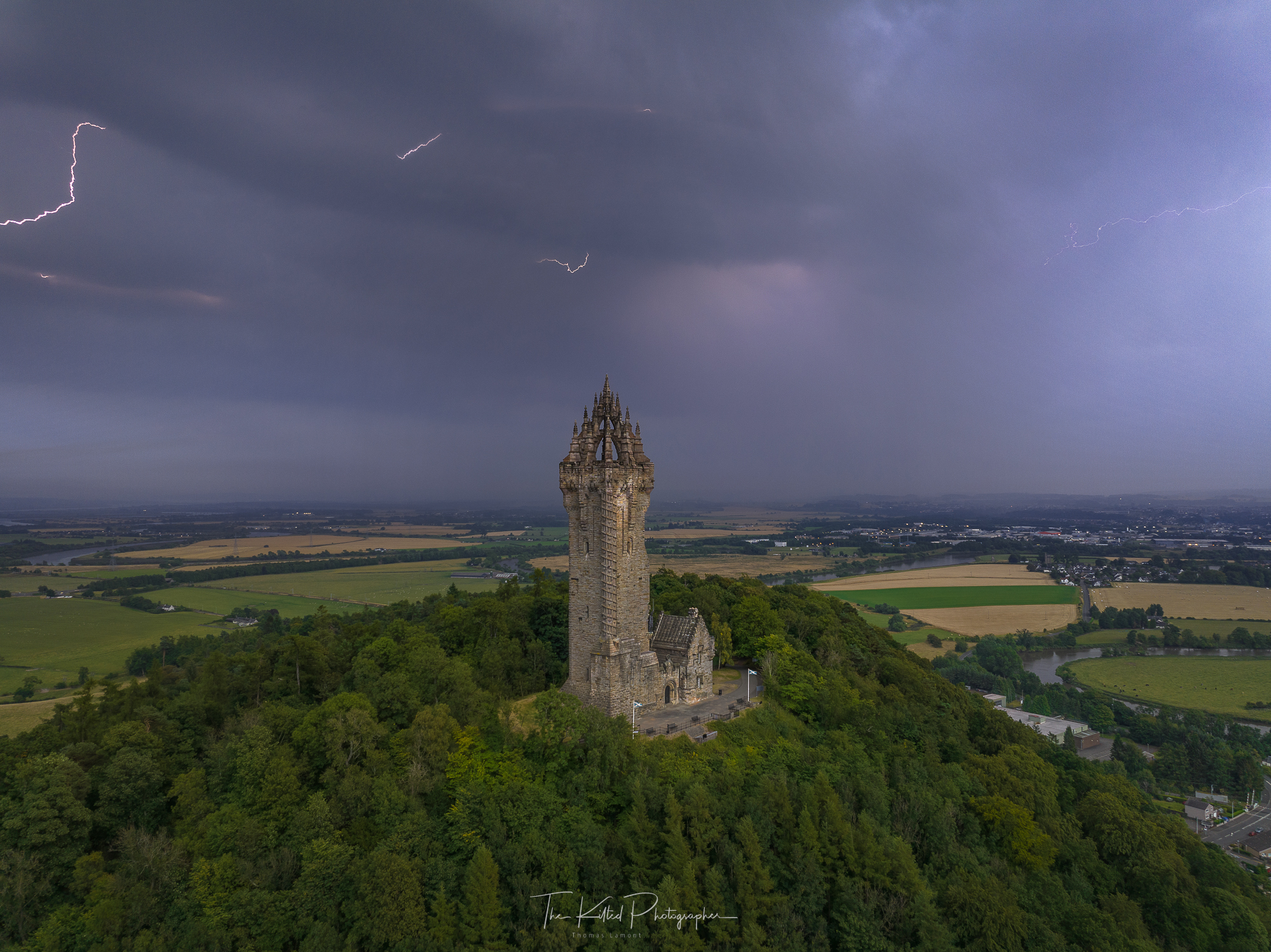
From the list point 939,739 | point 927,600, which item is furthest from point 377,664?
point 927,600

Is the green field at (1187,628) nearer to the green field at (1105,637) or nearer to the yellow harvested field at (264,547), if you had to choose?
the green field at (1105,637)

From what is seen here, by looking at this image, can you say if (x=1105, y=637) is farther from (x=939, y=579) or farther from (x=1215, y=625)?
(x=939, y=579)

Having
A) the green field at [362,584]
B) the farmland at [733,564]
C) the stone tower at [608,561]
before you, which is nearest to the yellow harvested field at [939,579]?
the farmland at [733,564]

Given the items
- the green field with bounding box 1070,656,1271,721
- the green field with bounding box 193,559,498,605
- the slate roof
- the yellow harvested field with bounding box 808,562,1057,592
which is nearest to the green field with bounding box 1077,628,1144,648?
the green field with bounding box 1070,656,1271,721

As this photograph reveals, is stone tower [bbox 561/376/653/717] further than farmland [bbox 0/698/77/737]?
No

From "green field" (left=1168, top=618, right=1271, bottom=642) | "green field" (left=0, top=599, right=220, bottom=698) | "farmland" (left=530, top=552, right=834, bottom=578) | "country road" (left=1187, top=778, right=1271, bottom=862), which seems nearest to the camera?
"country road" (left=1187, top=778, right=1271, bottom=862)

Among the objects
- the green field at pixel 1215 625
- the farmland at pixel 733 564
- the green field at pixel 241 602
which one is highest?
the green field at pixel 241 602

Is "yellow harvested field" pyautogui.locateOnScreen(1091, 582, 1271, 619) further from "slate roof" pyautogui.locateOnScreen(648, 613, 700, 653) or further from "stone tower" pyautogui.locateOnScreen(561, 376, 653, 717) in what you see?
"stone tower" pyautogui.locateOnScreen(561, 376, 653, 717)

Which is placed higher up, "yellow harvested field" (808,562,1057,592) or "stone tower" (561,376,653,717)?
"stone tower" (561,376,653,717)
